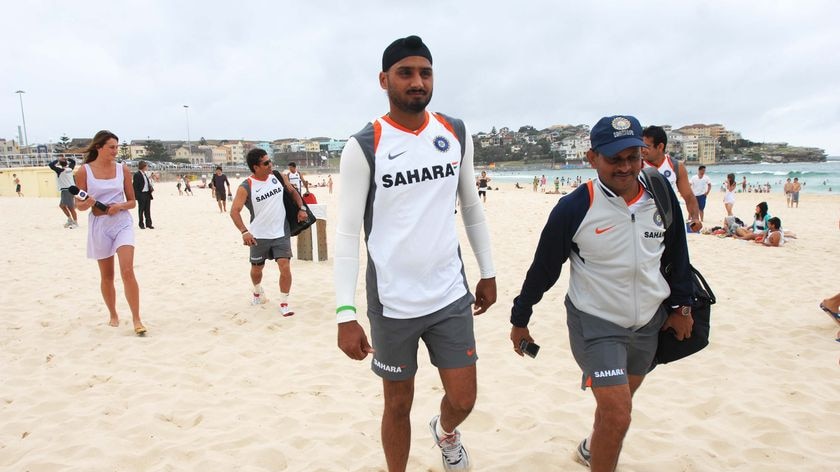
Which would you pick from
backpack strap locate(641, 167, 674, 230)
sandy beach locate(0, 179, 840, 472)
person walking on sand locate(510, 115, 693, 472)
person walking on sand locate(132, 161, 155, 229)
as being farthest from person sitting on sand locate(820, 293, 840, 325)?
person walking on sand locate(132, 161, 155, 229)

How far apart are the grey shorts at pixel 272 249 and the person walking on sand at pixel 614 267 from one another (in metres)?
4.24

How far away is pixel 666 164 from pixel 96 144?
6.77 m

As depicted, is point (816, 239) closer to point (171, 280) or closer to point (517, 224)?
point (517, 224)

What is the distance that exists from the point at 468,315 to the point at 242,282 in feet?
20.2

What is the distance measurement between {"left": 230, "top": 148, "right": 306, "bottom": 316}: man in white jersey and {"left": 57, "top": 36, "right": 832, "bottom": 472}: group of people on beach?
390 cm

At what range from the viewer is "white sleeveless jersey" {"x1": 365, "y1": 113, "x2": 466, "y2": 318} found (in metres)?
2.30

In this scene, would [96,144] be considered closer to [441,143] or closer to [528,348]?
[441,143]

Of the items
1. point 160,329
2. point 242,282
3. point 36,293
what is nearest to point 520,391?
point 160,329

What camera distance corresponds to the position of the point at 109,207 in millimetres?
5141

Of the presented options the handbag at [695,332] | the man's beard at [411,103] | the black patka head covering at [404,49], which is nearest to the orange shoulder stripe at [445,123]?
the man's beard at [411,103]

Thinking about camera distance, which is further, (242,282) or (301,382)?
(242,282)

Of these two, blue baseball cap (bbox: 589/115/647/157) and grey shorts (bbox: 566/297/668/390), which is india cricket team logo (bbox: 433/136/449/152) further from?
grey shorts (bbox: 566/297/668/390)

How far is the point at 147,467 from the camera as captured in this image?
2.94m

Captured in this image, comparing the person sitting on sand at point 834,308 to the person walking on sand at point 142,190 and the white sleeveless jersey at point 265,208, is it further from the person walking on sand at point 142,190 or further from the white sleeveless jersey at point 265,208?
the person walking on sand at point 142,190
